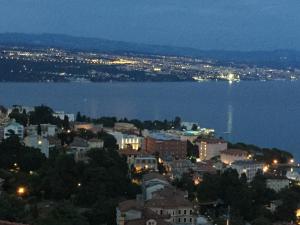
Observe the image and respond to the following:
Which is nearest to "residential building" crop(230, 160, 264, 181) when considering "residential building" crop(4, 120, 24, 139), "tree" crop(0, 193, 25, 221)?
"residential building" crop(4, 120, 24, 139)

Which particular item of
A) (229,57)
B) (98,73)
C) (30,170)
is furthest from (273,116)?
(229,57)

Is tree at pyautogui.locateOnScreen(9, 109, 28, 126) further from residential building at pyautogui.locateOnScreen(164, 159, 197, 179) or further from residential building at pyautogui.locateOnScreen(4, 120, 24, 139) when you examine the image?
residential building at pyautogui.locateOnScreen(164, 159, 197, 179)

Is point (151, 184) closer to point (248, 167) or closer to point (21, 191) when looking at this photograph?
point (21, 191)

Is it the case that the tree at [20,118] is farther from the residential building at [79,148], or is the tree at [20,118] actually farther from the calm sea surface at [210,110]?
the calm sea surface at [210,110]

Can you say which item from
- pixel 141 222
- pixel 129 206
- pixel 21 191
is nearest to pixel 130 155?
pixel 21 191

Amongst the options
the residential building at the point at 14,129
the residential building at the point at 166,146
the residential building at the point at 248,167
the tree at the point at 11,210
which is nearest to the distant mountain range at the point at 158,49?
the residential building at the point at 166,146

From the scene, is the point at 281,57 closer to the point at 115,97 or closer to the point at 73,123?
the point at 115,97

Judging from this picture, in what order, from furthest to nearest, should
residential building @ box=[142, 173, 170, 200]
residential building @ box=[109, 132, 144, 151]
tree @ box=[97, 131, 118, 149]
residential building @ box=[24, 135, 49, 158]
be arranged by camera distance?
residential building @ box=[109, 132, 144, 151] < tree @ box=[97, 131, 118, 149] < residential building @ box=[24, 135, 49, 158] < residential building @ box=[142, 173, 170, 200]
